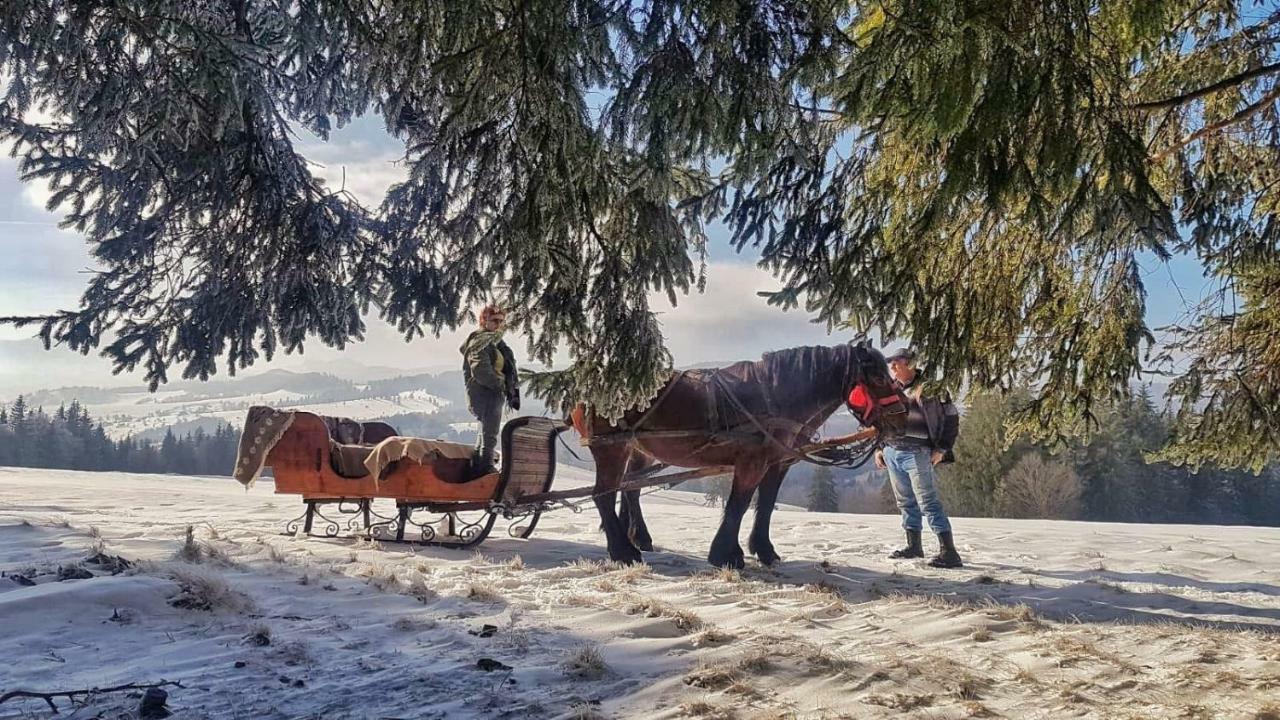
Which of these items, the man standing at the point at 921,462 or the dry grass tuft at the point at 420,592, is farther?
the man standing at the point at 921,462

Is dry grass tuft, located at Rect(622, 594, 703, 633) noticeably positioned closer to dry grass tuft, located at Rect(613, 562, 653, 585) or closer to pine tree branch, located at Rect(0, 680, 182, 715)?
dry grass tuft, located at Rect(613, 562, 653, 585)

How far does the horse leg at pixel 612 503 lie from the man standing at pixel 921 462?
8.27 ft

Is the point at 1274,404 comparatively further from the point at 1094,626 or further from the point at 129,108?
the point at 129,108

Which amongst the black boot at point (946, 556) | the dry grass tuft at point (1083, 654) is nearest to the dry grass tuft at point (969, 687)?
the dry grass tuft at point (1083, 654)

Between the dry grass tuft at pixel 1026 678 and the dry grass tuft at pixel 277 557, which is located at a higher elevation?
the dry grass tuft at pixel 1026 678

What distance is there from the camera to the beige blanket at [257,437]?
22.9 feet

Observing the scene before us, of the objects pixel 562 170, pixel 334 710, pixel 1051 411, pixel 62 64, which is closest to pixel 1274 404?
pixel 1051 411

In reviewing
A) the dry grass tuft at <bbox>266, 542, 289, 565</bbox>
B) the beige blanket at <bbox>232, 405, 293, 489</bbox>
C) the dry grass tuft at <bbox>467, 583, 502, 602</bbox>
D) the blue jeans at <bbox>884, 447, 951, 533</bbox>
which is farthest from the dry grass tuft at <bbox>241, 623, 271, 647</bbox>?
the blue jeans at <bbox>884, 447, 951, 533</bbox>

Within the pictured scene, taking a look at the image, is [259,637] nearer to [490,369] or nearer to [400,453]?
[400,453]

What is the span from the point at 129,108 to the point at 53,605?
2.52 m

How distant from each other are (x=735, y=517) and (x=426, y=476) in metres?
2.98

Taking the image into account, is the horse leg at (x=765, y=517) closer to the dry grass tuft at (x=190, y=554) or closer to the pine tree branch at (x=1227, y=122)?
the pine tree branch at (x=1227, y=122)

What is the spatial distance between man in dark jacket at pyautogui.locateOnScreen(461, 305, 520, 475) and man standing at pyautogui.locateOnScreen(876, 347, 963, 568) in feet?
11.8

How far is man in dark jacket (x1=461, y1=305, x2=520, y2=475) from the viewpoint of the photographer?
661cm
